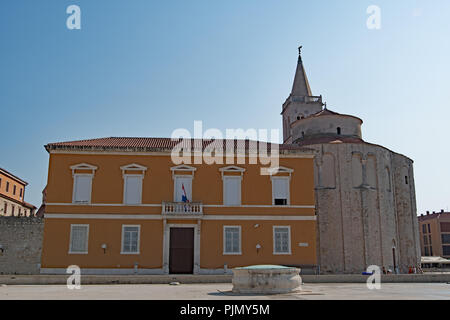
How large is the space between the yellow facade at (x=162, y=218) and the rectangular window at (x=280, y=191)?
20 cm

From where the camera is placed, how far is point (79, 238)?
29.2 metres

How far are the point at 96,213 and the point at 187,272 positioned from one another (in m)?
6.95

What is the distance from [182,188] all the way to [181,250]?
400cm

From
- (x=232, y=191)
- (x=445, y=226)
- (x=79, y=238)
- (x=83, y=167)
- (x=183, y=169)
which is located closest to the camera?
(x=79, y=238)

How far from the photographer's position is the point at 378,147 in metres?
40.9

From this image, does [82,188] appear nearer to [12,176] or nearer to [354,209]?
[354,209]

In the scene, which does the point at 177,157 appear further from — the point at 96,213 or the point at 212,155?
the point at 96,213

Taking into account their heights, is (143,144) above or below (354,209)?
above

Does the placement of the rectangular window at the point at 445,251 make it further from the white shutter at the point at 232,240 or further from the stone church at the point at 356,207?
the white shutter at the point at 232,240

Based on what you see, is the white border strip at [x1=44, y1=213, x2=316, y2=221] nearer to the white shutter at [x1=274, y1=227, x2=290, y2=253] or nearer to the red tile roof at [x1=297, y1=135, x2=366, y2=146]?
the white shutter at [x1=274, y1=227, x2=290, y2=253]

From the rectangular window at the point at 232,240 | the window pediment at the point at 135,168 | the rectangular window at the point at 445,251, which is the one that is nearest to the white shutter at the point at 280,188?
the rectangular window at the point at 232,240

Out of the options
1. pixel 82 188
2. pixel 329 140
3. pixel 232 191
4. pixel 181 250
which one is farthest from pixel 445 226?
pixel 82 188

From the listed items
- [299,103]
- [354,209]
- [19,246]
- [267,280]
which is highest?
[299,103]
